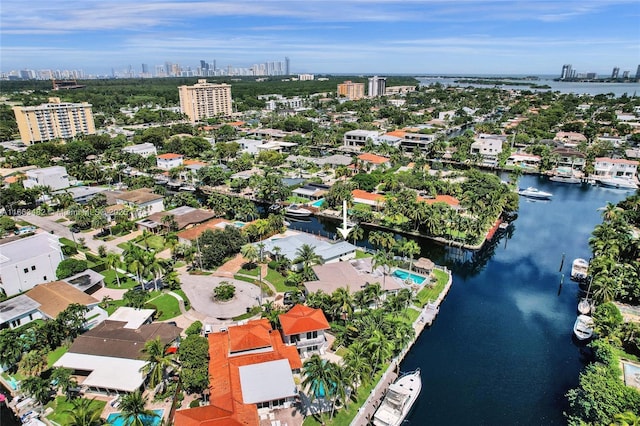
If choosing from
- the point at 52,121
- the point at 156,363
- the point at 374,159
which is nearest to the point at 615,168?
the point at 374,159

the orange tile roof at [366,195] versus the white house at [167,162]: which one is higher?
the white house at [167,162]

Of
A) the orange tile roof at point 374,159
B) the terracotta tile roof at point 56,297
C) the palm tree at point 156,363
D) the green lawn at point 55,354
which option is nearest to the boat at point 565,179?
the orange tile roof at point 374,159

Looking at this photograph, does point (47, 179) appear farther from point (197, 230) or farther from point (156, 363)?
point (156, 363)

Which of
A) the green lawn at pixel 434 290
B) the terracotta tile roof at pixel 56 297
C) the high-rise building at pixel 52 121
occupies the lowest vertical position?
the green lawn at pixel 434 290

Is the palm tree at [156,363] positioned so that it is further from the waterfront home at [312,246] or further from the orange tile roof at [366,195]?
the orange tile roof at [366,195]

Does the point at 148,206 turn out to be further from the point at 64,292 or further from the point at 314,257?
the point at 314,257

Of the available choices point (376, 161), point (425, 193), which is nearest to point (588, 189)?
point (425, 193)
